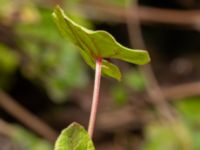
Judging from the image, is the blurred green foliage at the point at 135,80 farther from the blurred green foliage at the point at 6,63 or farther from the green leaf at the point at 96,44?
the green leaf at the point at 96,44

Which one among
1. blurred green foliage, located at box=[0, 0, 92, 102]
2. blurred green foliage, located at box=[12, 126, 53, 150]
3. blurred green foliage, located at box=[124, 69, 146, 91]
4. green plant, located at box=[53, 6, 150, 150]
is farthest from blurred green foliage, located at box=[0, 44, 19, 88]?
green plant, located at box=[53, 6, 150, 150]

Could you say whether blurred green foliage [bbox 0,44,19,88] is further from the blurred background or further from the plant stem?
the plant stem

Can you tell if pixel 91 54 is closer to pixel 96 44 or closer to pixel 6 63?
pixel 96 44

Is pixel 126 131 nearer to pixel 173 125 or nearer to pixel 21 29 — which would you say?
pixel 173 125

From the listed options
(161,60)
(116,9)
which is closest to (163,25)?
(161,60)

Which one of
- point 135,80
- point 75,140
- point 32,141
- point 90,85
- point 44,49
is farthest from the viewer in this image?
point 90,85

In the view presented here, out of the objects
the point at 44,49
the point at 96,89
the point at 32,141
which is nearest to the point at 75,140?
the point at 96,89

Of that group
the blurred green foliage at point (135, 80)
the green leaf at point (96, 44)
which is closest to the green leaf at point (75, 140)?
the green leaf at point (96, 44)

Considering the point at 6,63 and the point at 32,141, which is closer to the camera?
the point at 32,141
